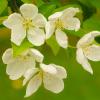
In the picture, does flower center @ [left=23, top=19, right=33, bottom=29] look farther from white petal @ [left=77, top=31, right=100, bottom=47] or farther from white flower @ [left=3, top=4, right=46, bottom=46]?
white petal @ [left=77, top=31, right=100, bottom=47]

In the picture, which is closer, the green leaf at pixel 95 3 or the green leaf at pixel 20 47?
the green leaf at pixel 20 47

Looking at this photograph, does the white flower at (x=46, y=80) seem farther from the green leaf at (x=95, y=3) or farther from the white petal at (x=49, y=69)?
the green leaf at (x=95, y=3)

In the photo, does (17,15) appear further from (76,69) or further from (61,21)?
(76,69)

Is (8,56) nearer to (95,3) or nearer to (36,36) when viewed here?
(36,36)

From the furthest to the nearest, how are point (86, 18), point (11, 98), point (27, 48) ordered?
point (11, 98)
point (86, 18)
point (27, 48)

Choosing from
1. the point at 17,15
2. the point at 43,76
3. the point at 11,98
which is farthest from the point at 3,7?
the point at 11,98

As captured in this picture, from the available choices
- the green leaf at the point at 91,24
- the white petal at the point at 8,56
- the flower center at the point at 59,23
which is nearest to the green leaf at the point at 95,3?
the green leaf at the point at 91,24

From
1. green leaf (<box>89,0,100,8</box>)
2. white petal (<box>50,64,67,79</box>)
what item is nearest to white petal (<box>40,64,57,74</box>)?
white petal (<box>50,64,67,79</box>)
